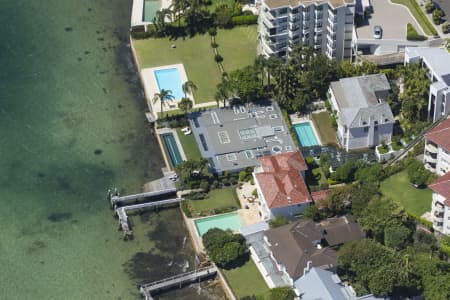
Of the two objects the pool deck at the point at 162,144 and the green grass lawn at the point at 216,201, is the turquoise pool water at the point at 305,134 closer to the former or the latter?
the green grass lawn at the point at 216,201

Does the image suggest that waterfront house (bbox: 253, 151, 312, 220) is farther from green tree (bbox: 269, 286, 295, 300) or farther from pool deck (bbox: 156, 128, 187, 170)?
green tree (bbox: 269, 286, 295, 300)

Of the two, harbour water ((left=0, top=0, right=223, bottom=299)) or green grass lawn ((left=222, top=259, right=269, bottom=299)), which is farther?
harbour water ((left=0, top=0, right=223, bottom=299))

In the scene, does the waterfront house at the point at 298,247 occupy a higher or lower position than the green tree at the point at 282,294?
higher

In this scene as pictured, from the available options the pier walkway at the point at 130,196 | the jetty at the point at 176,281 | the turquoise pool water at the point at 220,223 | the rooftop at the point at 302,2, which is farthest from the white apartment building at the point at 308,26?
the jetty at the point at 176,281

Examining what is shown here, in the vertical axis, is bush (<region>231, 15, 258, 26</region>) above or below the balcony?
above

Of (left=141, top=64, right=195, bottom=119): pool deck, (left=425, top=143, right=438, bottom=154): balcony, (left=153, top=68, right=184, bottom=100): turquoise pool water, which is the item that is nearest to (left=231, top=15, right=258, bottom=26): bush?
(left=141, top=64, right=195, bottom=119): pool deck
